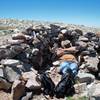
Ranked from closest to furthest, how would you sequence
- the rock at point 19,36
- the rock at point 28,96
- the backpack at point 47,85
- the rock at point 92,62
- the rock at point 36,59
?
the rock at point 28,96
the backpack at point 47,85
the rock at point 92,62
the rock at point 36,59
the rock at point 19,36

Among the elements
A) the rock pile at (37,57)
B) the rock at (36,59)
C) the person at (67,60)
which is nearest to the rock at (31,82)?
the rock pile at (37,57)

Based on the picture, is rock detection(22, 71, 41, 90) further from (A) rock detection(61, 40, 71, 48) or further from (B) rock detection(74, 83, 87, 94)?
(A) rock detection(61, 40, 71, 48)

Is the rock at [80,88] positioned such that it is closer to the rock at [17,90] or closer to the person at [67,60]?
the person at [67,60]

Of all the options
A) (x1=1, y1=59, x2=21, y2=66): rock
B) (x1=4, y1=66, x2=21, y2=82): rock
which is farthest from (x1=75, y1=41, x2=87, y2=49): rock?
(x1=4, y1=66, x2=21, y2=82): rock

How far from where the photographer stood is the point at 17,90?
9.34m

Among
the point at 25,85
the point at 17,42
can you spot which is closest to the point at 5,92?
the point at 25,85

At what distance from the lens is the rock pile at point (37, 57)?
9.93 m

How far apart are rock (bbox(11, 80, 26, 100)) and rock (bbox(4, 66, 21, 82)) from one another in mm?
562

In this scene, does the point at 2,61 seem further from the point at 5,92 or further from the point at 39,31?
the point at 39,31

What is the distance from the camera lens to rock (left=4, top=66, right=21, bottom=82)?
10070 mm

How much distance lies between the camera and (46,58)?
14.1 m

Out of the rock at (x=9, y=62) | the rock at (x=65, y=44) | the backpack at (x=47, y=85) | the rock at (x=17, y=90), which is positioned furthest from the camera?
the rock at (x=65, y=44)

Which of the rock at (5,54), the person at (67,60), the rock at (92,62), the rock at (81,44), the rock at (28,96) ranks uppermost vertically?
the rock at (5,54)

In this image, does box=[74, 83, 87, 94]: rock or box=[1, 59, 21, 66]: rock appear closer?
box=[74, 83, 87, 94]: rock
